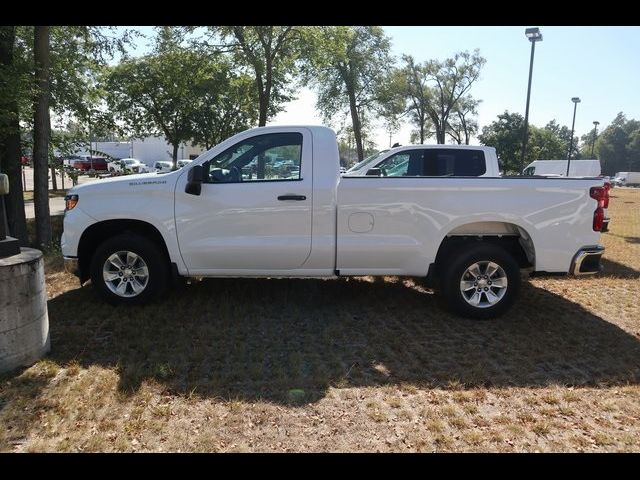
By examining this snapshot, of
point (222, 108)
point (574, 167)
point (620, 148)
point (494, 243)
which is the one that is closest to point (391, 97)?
point (222, 108)

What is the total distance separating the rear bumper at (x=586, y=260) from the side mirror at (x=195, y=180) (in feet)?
13.4

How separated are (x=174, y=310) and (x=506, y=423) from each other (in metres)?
3.57

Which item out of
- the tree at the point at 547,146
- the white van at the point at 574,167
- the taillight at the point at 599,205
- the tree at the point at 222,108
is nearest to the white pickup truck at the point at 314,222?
the taillight at the point at 599,205

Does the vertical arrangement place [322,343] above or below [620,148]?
below

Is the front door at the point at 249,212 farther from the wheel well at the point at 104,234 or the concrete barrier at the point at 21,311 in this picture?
the concrete barrier at the point at 21,311

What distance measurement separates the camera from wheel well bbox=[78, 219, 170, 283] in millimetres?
5230

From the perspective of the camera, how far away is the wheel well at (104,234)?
17.2 ft

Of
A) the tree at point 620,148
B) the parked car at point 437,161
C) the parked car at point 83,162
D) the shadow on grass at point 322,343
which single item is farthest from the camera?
A: the tree at point 620,148

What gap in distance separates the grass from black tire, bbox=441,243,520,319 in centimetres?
16

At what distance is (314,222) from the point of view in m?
5.06

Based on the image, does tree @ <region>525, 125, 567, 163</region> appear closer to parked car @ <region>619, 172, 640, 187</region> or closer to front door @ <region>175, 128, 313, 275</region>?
parked car @ <region>619, 172, 640, 187</region>

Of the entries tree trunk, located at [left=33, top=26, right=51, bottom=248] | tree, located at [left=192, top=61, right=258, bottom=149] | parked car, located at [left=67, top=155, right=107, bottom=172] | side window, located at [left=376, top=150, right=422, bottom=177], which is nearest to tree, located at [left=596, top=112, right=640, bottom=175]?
parked car, located at [left=67, top=155, right=107, bottom=172]

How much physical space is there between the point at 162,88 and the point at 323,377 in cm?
1844

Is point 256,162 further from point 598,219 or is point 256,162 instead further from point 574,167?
point 574,167
